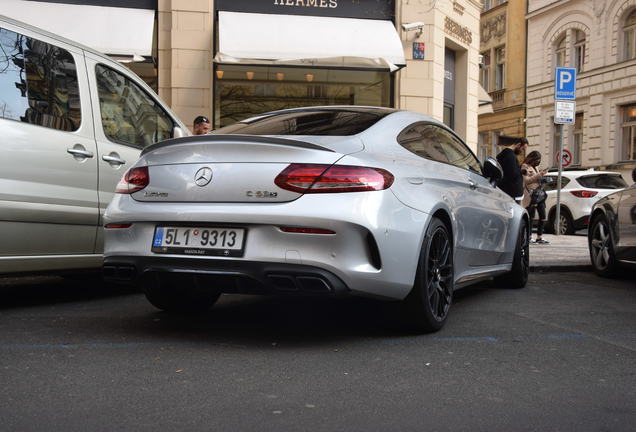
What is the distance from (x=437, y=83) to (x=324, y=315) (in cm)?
1089

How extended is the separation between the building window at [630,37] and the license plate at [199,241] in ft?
88.8

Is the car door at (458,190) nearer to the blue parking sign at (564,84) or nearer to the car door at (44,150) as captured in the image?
the car door at (44,150)

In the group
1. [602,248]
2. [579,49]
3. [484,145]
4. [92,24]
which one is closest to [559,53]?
[579,49]

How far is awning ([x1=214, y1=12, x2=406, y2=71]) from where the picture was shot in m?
12.8

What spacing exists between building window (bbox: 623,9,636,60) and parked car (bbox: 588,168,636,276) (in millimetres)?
21709

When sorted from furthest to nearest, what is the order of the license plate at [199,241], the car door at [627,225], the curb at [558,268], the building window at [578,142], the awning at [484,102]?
the building window at [578,142]
the awning at [484,102]
the curb at [558,268]
the car door at [627,225]
the license plate at [199,241]

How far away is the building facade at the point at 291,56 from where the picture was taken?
518 inches

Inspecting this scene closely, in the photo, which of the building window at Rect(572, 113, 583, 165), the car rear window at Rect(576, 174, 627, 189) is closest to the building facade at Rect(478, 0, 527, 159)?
the building window at Rect(572, 113, 583, 165)

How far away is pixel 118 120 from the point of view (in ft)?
19.5

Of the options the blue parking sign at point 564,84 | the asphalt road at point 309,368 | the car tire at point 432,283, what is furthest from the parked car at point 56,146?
the blue parking sign at point 564,84

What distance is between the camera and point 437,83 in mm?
15234

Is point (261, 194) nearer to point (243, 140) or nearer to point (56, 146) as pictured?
point (243, 140)

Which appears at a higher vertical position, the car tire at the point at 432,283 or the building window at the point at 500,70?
the building window at the point at 500,70

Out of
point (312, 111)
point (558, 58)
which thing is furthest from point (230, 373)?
point (558, 58)
